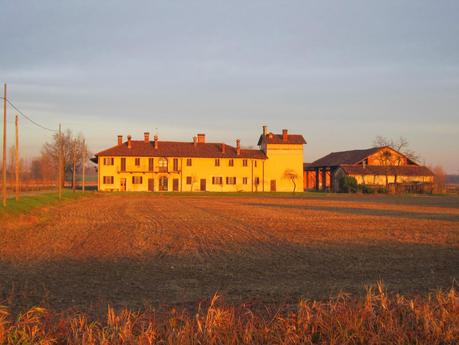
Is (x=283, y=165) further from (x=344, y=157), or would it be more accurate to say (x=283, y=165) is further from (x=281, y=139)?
(x=344, y=157)

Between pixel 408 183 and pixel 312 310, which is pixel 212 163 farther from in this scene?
pixel 312 310

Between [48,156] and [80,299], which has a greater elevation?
[48,156]

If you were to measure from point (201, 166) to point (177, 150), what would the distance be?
4.36 m

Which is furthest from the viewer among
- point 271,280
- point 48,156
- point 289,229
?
point 48,156

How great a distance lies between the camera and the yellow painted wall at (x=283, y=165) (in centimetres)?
7500

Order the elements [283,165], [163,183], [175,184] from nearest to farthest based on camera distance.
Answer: [163,183] → [175,184] → [283,165]

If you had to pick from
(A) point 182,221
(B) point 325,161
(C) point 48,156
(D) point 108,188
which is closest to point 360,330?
(A) point 182,221

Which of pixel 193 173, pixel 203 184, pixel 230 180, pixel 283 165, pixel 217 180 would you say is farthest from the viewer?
pixel 283 165

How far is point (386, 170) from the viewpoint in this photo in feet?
232

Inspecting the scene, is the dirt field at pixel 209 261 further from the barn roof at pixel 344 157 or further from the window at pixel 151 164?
the barn roof at pixel 344 157

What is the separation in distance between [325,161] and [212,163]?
68.1 feet

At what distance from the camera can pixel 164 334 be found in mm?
5801

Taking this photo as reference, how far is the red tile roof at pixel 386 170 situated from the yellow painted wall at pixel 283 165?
23.4 feet

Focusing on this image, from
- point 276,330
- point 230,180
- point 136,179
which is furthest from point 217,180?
point 276,330
